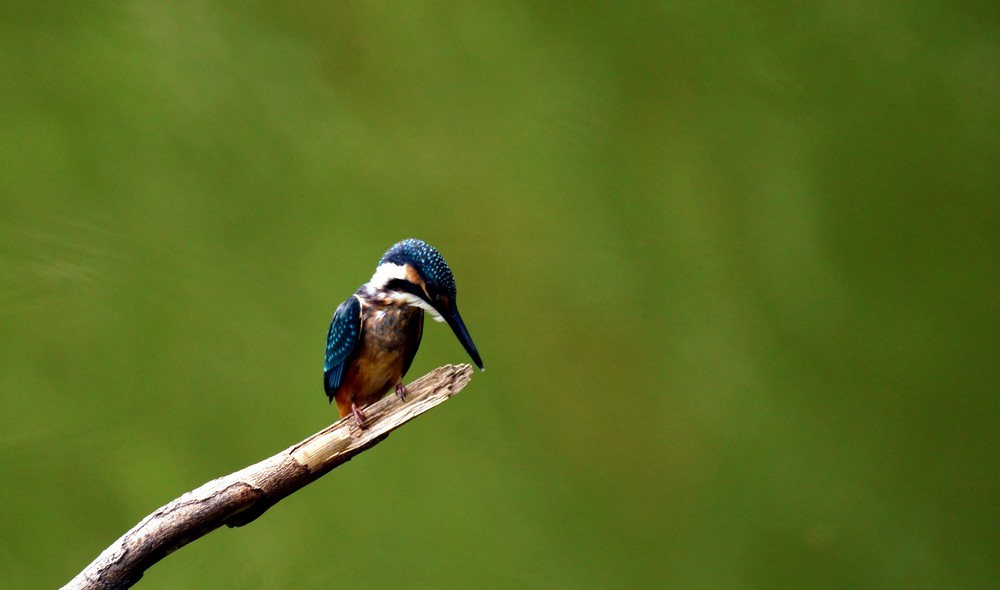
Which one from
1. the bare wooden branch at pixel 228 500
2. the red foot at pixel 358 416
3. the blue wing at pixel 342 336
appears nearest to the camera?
the bare wooden branch at pixel 228 500

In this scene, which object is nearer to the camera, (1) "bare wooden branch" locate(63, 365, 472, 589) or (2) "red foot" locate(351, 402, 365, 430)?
(1) "bare wooden branch" locate(63, 365, 472, 589)

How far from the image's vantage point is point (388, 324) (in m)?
1.64

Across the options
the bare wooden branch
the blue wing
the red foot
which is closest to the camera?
the bare wooden branch

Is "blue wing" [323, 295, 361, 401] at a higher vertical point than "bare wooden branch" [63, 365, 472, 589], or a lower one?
higher

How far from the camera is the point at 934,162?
251 centimetres

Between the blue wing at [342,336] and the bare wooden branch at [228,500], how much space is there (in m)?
0.20

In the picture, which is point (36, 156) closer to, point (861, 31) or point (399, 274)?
point (399, 274)

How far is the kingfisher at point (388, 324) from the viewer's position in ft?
5.13

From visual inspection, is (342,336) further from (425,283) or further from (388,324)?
(425,283)

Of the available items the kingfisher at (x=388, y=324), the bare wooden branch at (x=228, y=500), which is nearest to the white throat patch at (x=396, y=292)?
the kingfisher at (x=388, y=324)

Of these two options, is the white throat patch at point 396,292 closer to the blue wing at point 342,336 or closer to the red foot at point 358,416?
the blue wing at point 342,336

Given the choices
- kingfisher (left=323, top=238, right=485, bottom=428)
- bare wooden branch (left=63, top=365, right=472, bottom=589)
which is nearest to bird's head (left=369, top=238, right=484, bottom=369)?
kingfisher (left=323, top=238, right=485, bottom=428)

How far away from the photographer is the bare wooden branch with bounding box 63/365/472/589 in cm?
141

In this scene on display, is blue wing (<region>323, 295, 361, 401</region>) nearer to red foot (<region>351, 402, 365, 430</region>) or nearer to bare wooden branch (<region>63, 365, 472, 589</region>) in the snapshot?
red foot (<region>351, 402, 365, 430</region>)
